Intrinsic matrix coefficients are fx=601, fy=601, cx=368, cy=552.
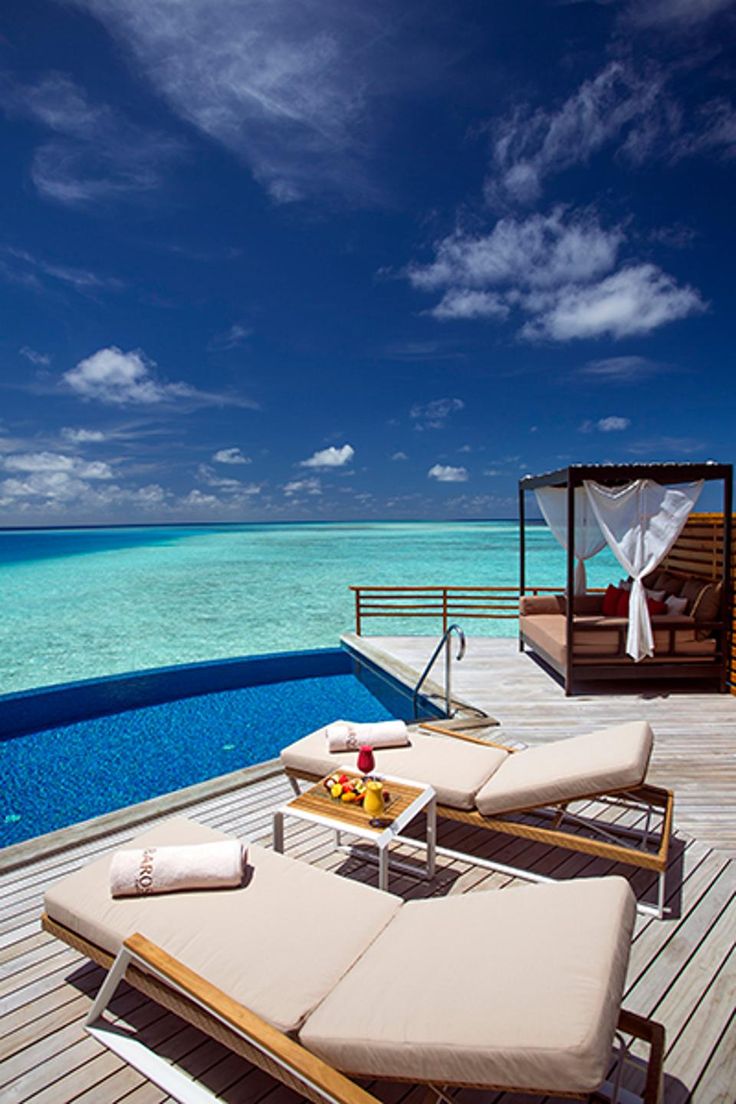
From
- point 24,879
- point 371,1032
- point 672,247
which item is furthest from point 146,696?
point 672,247

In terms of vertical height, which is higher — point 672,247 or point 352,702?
point 672,247

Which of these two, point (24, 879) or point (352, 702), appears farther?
point (352, 702)

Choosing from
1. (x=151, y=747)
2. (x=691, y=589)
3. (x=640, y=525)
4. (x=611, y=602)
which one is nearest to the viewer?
(x=640, y=525)

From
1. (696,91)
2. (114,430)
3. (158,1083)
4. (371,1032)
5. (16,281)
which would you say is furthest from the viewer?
(114,430)

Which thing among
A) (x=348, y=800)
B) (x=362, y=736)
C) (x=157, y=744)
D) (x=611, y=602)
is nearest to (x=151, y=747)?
(x=157, y=744)

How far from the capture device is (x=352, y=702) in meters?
7.43

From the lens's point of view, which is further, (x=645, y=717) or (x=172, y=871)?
(x=645, y=717)

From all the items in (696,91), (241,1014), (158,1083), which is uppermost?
(696,91)

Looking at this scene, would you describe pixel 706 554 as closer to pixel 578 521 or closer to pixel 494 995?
pixel 578 521

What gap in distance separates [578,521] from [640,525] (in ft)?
5.22

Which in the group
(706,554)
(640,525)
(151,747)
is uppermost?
(640,525)

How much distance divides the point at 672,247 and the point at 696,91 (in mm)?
7058

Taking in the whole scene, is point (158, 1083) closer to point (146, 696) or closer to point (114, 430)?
point (146, 696)

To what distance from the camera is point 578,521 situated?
7.14 m
